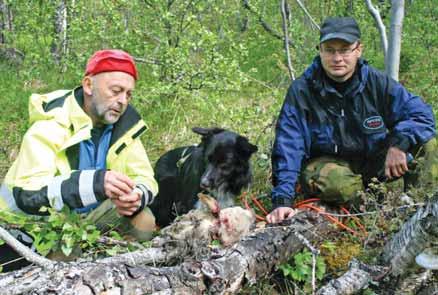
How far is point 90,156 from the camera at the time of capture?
12.4ft

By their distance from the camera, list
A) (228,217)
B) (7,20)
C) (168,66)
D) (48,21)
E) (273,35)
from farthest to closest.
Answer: (7,20) < (273,35) < (48,21) < (168,66) < (228,217)

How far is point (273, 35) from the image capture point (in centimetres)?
1029

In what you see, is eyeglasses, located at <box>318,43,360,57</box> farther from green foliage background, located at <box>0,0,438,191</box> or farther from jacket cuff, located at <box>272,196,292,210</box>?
green foliage background, located at <box>0,0,438,191</box>

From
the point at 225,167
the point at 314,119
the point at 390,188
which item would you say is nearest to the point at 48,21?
the point at 225,167

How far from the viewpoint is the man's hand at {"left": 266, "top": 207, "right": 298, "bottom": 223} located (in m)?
3.77

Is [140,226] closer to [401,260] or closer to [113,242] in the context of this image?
[113,242]

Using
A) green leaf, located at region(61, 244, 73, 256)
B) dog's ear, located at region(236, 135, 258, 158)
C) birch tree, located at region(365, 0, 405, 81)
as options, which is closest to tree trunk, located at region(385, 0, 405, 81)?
birch tree, located at region(365, 0, 405, 81)

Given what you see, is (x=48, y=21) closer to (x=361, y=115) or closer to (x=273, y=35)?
(x=273, y=35)

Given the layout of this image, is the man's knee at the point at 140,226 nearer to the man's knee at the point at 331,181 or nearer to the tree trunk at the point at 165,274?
the tree trunk at the point at 165,274

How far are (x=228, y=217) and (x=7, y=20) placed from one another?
9217 mm

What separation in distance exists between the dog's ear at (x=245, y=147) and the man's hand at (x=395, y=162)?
46.6 inches

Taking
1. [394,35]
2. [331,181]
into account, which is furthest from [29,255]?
[394,35]

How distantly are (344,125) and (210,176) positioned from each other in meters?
1.25

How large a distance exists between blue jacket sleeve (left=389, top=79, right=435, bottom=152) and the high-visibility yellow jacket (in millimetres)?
1953
